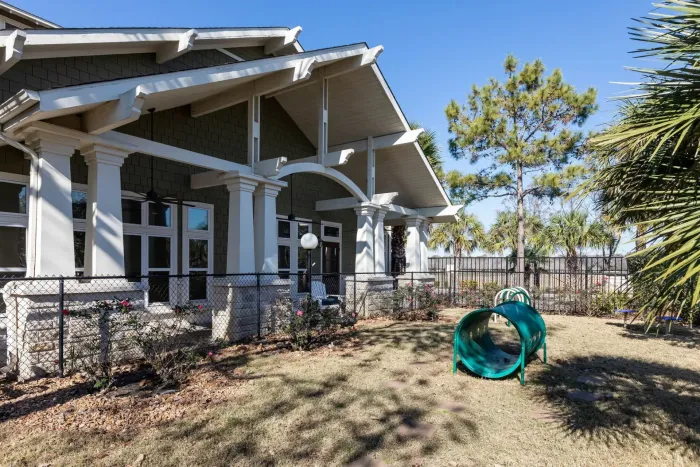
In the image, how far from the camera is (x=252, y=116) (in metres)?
8.20

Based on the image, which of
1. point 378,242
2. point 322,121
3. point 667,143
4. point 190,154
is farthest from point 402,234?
point 667,143

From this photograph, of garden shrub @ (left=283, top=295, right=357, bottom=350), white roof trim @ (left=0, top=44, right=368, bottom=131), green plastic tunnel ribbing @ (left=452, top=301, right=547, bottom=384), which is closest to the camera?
white roof trim @ (left=0, top=44, right=368, bottom=131)

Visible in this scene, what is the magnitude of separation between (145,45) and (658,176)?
7239 millimetres

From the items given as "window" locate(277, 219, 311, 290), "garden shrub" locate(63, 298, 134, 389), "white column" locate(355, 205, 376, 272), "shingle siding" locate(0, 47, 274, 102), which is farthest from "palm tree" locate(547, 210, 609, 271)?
"garden shrub" locate(63, 298, 134, 389)

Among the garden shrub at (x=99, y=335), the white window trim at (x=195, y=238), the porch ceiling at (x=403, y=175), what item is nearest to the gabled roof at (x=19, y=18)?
the white window trim at (x=195, y=238)

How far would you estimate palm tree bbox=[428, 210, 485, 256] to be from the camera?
105ft

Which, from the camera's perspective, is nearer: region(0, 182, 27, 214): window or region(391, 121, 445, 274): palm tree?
region(0, 182, 27, 214): window

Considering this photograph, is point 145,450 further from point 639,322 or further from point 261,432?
point 639,322

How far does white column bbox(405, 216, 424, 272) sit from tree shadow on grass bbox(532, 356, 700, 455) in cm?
669

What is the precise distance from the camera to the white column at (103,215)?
5844 mm

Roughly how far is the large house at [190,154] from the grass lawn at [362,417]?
2151 millimetres

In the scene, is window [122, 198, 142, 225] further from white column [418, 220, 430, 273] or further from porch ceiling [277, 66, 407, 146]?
white column [418, 220, 430, 273]

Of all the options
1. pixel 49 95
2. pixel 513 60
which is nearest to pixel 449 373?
pixel 49 95

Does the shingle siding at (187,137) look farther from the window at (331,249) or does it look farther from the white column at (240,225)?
the white column at (240,225)
